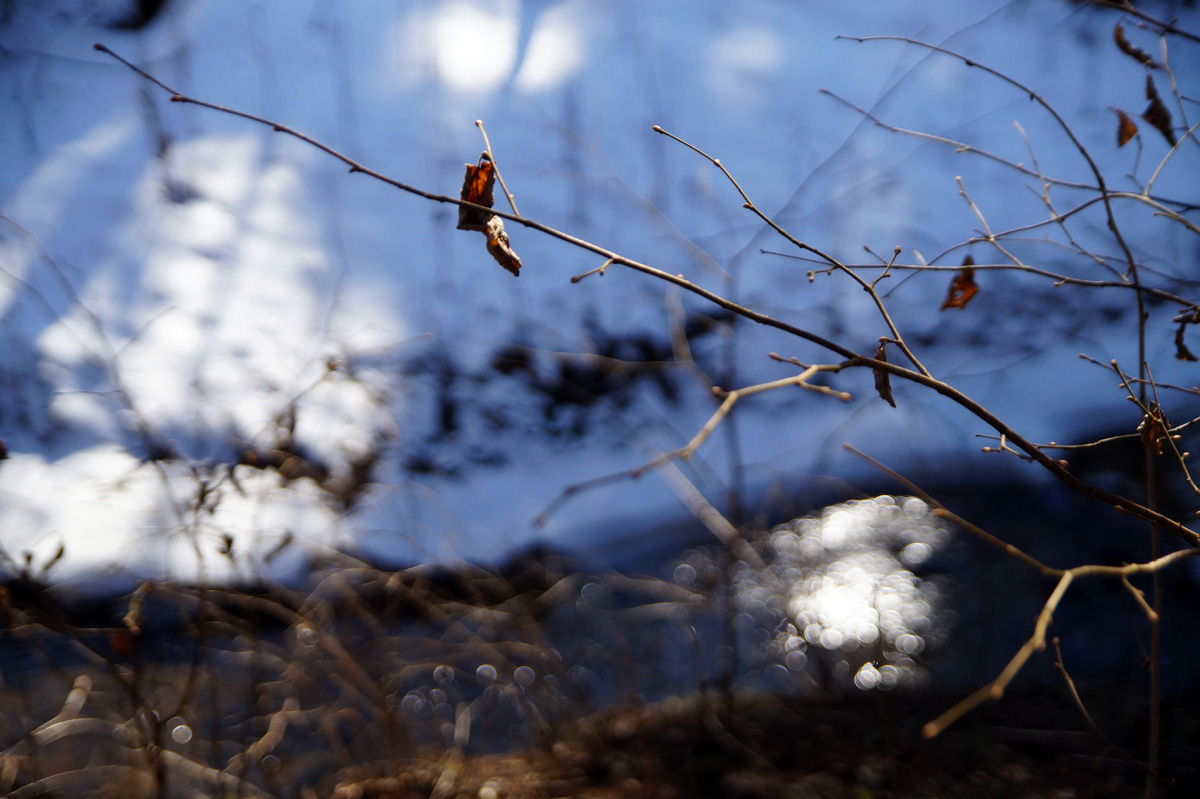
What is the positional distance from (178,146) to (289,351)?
0.98 metres

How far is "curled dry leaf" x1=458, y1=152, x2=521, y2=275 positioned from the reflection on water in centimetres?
160

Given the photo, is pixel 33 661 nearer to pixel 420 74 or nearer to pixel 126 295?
pixel 126 295

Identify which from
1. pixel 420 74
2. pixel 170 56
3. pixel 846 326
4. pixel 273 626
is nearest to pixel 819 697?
pixel 846 326

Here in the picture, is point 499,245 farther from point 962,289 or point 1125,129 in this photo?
point 1125,129

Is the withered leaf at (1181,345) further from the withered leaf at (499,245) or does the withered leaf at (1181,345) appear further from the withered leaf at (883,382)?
the withered leaf at (499,245)

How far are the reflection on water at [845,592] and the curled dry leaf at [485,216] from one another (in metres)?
1.60

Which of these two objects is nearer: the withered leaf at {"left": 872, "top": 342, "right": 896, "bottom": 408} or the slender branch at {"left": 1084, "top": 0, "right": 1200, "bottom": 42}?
the withered leaf at {"left": 872, "top": 342, "right": 896, "bottom": 408}

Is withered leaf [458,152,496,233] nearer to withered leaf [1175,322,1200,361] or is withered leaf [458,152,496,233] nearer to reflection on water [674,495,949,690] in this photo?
withered leaf [1175,322,1200,361]

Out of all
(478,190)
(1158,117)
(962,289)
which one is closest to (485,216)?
(478,190)

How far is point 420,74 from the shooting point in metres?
2.93

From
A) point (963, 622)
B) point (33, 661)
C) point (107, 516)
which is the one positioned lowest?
point (33, 661)

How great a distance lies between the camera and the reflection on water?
7.04 ft

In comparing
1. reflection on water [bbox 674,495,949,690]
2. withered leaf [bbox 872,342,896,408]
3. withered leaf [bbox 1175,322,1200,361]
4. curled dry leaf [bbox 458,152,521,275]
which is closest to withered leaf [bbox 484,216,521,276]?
curled dry leaf [bbox 458,152,521,275]

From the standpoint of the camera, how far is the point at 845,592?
8.25ft
